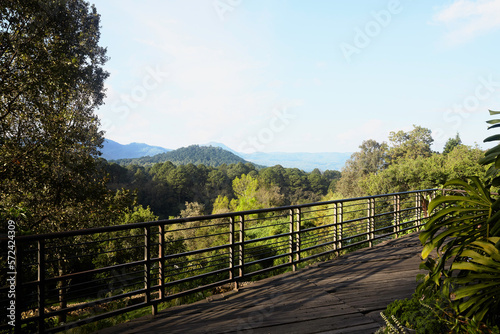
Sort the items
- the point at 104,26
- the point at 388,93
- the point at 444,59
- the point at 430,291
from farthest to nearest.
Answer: the point at 388,93 < the point at 104,26 < the point at 444,59 < the point at 430,291

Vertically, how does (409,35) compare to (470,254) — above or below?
above

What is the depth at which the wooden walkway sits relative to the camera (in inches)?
90.5

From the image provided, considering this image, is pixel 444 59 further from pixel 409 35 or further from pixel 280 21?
pixel 280 21

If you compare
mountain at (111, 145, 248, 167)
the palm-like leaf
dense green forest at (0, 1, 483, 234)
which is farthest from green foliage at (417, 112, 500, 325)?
mountain at (111, 145, 248, 167)

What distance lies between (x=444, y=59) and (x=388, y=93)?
178 inches

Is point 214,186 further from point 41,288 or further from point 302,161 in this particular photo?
point 41,288

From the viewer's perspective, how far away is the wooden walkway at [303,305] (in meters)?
2.30

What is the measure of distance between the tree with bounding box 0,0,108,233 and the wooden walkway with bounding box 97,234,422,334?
13.2ft

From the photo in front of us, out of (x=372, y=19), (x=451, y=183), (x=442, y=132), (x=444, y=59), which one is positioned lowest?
(x=451, y=183)

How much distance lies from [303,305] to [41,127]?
22.3 ft

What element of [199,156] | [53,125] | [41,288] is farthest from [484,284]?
[199,156]

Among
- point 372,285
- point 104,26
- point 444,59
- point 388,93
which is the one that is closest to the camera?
point 372,285

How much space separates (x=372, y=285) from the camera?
323cm

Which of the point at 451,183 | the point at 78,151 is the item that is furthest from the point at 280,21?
the point at 78,151
